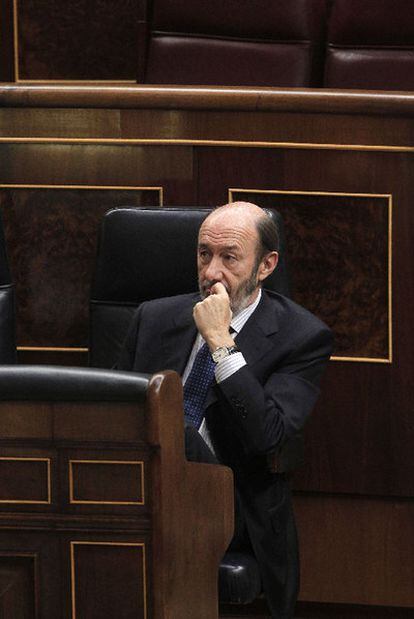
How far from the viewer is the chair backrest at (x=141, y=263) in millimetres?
1158

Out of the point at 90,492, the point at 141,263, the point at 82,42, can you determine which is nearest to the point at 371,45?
the point at 82,42

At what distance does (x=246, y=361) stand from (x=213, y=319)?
0.05 m

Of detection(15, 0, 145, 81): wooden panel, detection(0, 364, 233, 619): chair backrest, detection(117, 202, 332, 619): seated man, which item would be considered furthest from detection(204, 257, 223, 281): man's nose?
detection(15, 0, 145, 81): wooden panel

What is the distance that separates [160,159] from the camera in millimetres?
1292

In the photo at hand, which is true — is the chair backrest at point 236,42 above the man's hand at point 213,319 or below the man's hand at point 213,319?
above

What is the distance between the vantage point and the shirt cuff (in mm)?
1024

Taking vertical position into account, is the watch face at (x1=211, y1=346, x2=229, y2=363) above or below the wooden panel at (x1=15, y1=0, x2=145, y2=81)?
below

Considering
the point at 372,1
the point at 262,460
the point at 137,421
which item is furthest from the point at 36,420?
the point at 372,1

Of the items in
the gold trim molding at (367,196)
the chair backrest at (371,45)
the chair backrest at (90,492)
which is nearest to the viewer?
the chair backrest at (90,492)

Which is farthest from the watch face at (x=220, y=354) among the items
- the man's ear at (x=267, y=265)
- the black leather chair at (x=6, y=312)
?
the black leather chair at (x=6, y=312)

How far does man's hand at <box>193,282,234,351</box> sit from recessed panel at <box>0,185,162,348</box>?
26cm

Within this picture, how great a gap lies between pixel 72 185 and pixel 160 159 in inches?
3.8

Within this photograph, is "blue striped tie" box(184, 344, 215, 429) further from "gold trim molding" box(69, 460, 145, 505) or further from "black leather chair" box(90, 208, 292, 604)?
"gold trim molding" box(69, 460, 145, 505)

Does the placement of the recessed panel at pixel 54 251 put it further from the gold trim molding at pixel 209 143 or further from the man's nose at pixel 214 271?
the man's nose at pixel 214 271
